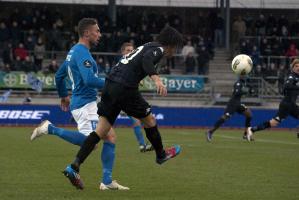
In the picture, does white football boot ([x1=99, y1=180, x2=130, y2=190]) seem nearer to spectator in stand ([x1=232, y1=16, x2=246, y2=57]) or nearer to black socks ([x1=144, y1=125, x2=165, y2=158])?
black socks ([x1=144, y1=125, x2=165, y2=158])

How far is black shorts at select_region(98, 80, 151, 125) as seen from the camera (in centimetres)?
963

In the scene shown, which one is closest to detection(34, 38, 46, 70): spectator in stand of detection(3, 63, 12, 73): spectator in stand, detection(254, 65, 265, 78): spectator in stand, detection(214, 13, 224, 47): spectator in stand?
detection(3, 63, 12, 73): spectator in stand

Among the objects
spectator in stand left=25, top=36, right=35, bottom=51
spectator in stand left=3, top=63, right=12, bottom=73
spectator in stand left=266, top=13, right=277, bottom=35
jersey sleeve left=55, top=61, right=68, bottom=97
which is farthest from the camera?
spectator in stand left=266, top=13, right=277, bottom=35

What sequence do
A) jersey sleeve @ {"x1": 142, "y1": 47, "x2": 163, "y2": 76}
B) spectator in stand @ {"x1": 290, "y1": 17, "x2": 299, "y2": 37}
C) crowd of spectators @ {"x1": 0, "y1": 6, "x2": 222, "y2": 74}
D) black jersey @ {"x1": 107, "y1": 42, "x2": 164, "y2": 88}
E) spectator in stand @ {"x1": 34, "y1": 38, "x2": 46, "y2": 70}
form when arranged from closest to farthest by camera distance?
jersey sleeve @ {"x1": 142, "y1": 47, "x2": 163, "y2": 76}
black jersey @ {"x1": 107, "y1": 42, "x2": 164, "y2": 88}
crowd of spectators @ {"x1": 0, "y1": 6, "x2": 222, "y2": 74}
spectator in stand @ {"x1": 34, "y1": 38, "x2": 46, "y2": 70}
spectator in stand @ {"x1": 290, "y1": 17, "x2": 299, "y2": 37}

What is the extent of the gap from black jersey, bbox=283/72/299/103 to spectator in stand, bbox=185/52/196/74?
14.8m

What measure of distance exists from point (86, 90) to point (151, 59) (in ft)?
4.53

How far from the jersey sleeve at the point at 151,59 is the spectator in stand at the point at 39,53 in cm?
2572

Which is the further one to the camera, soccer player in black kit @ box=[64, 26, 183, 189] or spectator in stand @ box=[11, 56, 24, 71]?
spectator in stand @ box=[11, 56, 24, 71]

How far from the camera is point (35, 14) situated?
3766 cm

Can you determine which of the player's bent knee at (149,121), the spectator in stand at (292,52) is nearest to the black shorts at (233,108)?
the player's bent knee at (149,121)

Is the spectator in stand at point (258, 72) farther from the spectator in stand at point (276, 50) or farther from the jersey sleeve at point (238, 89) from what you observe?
the jersey sleeve at point (238, 89)

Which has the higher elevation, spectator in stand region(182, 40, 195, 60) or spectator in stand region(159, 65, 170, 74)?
spectator in stand region(182, 40, 195, 60)

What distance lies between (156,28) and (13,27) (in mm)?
7329

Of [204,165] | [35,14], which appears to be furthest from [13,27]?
[204,165]
